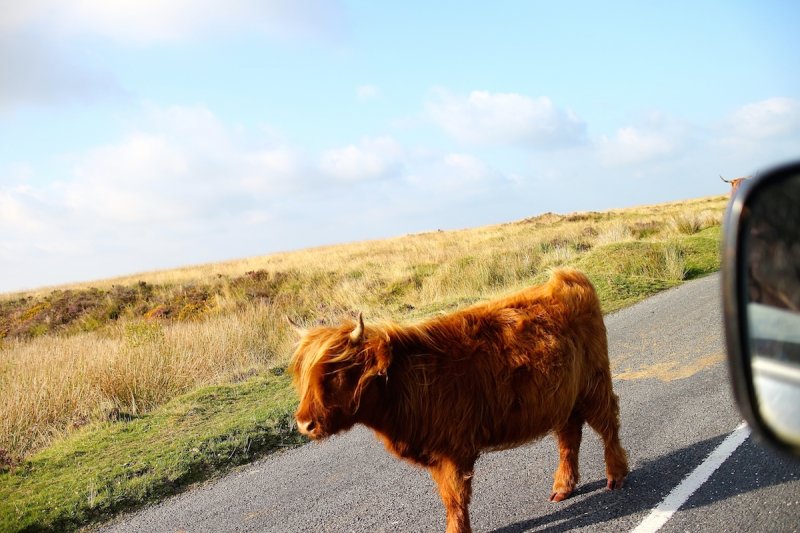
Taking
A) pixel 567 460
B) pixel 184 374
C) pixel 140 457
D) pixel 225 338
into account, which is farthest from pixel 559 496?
pixel 225 338

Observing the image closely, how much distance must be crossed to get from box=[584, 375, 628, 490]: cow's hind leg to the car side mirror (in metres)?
2.51

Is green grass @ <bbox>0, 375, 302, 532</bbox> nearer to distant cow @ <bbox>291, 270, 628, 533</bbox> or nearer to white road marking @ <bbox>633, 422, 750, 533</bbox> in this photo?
distant cow @ <bbox>291, 270, 628, 533</bbox>

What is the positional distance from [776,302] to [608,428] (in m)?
2.75

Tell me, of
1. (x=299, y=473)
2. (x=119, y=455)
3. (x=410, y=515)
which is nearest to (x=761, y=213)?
(x=410, y=515)

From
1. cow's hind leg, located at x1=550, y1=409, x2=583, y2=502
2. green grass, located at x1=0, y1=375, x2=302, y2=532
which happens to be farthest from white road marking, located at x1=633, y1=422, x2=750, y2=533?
green grass, located at x1=0, y1=375, x2=302, y2=532

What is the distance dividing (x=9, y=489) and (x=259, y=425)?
2.31m

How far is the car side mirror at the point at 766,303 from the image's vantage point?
149cm

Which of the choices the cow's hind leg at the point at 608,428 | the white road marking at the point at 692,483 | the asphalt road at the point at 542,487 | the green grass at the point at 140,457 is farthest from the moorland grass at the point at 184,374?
the white road marking at the point at 692,483

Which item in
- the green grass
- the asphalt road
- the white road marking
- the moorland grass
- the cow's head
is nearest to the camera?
the cow's head

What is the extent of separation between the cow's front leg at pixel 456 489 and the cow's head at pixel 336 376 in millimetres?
564

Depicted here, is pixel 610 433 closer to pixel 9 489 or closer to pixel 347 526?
pixel 347 526

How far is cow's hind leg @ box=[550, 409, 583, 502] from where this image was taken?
4.03m

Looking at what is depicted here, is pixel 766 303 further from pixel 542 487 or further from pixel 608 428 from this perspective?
pixel 542 487

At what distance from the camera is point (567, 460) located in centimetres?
405
